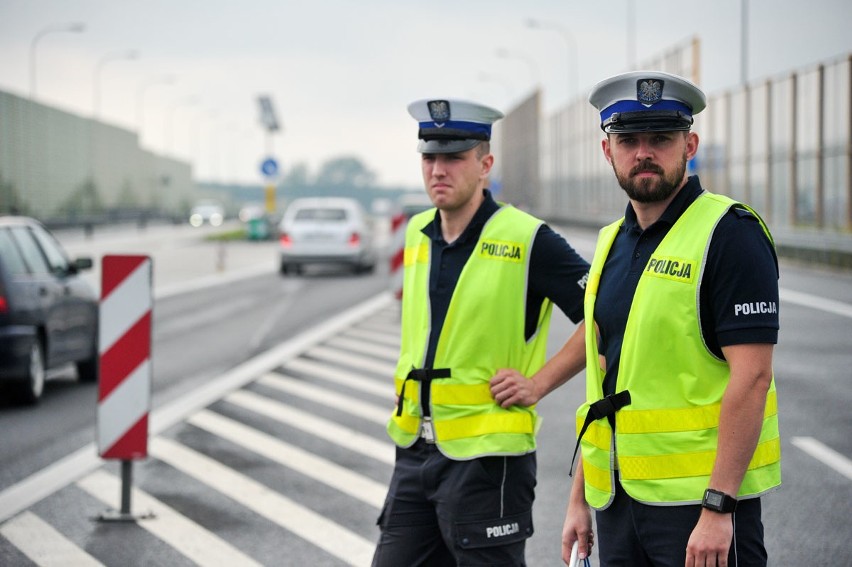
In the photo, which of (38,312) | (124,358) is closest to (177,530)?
(124,358)

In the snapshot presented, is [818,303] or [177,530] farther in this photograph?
[818,303]

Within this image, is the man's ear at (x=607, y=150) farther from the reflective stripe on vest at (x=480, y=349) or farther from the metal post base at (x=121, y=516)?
the metal post base at (x=121, y=516)

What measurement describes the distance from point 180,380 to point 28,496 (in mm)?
5185

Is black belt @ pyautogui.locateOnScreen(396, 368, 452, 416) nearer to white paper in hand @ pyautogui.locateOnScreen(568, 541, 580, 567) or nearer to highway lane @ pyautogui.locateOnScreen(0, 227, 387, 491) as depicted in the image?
white paper in hand @ pyautogui.locateOnScreen(568, 541, 580, 567)

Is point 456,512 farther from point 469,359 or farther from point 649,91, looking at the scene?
point 649,91

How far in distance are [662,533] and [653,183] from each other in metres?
0.84

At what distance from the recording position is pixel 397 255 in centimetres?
1903

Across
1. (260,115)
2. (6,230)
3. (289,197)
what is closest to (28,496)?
(6,230)

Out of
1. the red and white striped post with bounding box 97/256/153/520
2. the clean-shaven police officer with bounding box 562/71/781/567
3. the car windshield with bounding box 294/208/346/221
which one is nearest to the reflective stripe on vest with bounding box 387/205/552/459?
the clean-shaven police officer with bounding box 562/71/781/567

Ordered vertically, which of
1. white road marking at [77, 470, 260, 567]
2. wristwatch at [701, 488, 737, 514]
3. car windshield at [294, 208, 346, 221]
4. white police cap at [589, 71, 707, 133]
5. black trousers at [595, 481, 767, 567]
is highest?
white police cap at [589, 71, 707, 133]

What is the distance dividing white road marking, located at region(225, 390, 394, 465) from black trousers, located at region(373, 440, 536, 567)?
186 inches

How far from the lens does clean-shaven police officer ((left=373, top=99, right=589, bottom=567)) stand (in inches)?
157

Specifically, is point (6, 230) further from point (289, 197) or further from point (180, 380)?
point (289, 197)

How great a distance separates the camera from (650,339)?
3236mm
